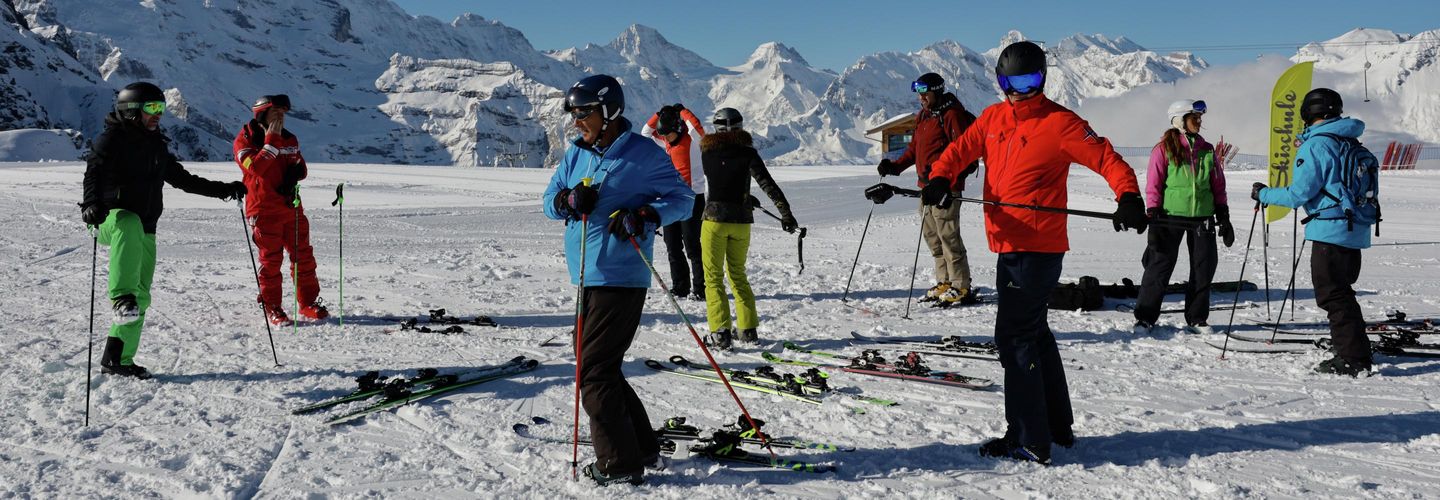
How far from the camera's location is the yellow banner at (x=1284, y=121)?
1394 cm

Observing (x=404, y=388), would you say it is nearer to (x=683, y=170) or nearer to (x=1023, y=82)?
(x=683, y=170)

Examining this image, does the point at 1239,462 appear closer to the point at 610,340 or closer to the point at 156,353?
the point at 610,340

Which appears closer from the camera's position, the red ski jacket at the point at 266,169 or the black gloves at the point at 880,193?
the black gloves at the point at 880,193

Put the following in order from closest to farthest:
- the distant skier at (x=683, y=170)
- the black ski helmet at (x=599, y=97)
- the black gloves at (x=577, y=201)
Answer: the black gloves at (x=577, y=201) < the black ski helmet at (x=599, y=97) < the distant skier at (x=683, y=170)

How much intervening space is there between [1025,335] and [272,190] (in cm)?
621

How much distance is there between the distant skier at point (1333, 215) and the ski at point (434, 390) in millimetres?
5133

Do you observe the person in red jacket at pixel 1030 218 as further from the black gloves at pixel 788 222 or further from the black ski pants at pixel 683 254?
the black ski pants at pixel 683 254

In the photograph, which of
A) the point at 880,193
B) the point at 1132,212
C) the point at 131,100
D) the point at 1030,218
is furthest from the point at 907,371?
the point at 131,100

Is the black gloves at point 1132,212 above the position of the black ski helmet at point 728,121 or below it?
below

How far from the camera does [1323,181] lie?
536cm

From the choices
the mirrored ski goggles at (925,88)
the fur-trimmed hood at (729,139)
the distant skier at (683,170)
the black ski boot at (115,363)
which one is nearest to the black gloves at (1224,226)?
the mirrored ski goggles at (925,88)

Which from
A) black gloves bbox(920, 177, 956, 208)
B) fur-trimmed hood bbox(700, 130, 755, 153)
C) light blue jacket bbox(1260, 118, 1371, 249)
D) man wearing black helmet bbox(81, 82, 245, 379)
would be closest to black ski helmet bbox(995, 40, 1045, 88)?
black gloves bbox(920, 177, 956, 208)

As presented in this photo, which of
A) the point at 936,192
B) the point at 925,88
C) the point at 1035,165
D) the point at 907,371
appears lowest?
the point at 907,371

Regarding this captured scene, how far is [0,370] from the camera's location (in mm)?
5707
